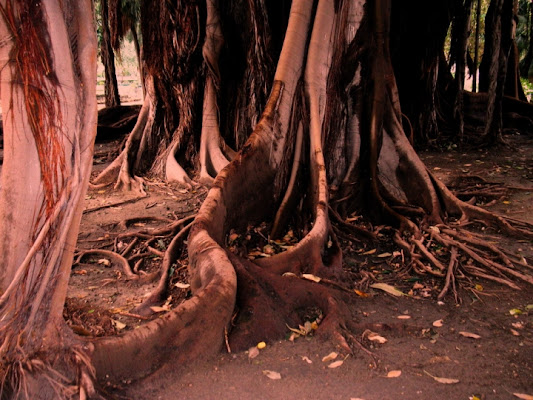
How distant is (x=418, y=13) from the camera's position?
7852 mm

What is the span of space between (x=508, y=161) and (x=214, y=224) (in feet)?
18.4

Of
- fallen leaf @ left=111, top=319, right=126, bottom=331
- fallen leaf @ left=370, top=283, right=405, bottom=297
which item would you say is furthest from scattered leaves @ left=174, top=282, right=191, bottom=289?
fallen leaf @ left=370, top=283, right=405, bottom=297

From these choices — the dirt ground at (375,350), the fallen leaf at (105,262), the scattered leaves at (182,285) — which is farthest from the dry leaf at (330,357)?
the fallen leaf at (105,262)

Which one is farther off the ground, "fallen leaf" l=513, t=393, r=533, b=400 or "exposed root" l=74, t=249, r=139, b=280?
"fallen leaf" l=513, t=393, r=533, b=400

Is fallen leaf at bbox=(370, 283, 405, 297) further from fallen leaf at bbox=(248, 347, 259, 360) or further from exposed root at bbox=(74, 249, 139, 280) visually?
exposed root at bbox=(74, 249, 139, 280)

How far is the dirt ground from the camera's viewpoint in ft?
8.09

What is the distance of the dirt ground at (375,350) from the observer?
8.09 feet

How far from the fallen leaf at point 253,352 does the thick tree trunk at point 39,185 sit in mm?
845

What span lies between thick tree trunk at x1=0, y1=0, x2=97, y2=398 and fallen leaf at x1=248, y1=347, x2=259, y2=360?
84cm

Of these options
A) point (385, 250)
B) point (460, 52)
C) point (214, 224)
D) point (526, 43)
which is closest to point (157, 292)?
point (214, 224)

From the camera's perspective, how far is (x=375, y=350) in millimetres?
2824

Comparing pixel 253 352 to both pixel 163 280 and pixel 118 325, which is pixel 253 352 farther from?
pixel 163 280

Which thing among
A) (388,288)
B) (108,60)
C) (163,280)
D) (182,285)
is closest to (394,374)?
(388,288)

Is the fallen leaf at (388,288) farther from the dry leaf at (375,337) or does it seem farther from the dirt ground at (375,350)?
the dry leaf at (375,337)
